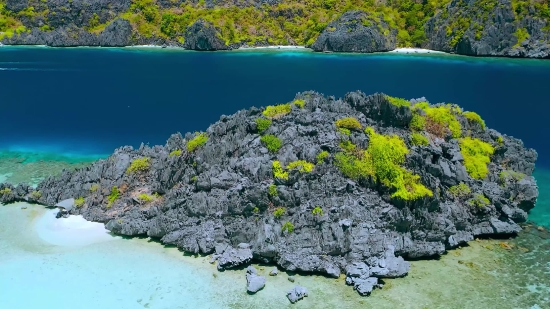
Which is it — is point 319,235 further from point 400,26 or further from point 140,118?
point 400,26

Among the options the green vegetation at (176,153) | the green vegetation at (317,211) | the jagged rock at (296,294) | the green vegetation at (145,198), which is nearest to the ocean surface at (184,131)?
the jagged rock at (296,294)

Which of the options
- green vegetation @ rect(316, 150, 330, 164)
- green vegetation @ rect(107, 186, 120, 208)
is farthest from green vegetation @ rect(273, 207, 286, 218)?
green vegetation @ rect(107, 186, 120, 208)

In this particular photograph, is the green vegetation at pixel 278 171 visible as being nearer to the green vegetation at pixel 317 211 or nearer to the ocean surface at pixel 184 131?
the green vegetation at pixel 317 211

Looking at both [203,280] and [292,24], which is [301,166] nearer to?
[203,280]

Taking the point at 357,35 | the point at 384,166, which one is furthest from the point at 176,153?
the point at 357,35

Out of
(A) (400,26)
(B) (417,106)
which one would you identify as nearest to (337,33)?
(A) (400,26)

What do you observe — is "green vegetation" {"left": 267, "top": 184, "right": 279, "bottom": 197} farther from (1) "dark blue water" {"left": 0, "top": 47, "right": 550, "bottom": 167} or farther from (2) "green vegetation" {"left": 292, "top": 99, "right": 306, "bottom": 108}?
(1) "dark blue water" {"left": 0, "top": 47, "right": 550, "bottom": 167}
